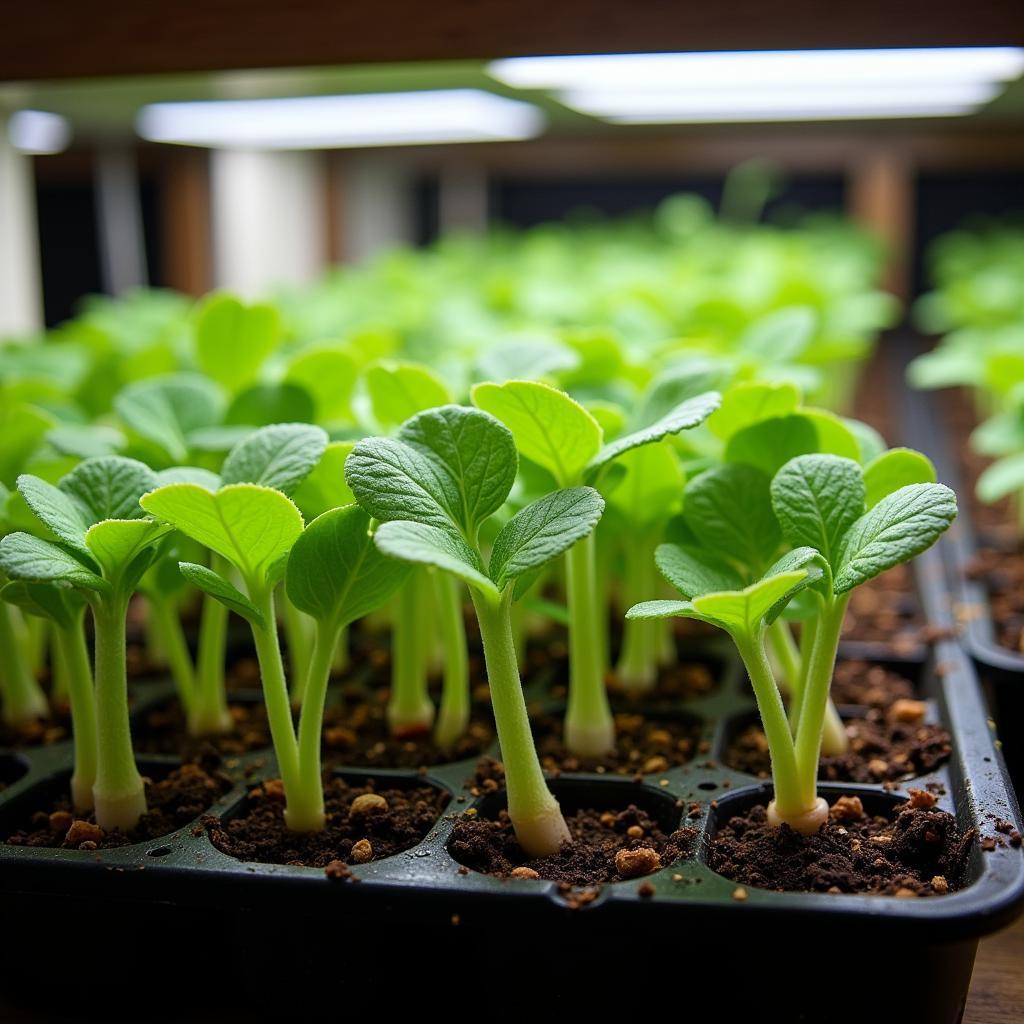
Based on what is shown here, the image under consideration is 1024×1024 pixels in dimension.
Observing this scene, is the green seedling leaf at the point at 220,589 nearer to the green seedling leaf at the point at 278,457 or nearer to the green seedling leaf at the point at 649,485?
the green seedling leaf at the point at 278,457

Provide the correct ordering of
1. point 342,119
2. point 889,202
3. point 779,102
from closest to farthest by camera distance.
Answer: point 779,102
point 342,119
point 889,202

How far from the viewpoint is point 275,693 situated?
69cm

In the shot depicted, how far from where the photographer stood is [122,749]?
0.70m

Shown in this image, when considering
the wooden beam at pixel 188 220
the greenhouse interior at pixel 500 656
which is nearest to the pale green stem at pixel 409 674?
the greenhouse interior at pixel 500 656

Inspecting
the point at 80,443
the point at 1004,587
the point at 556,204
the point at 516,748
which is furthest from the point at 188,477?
the point at 556,204

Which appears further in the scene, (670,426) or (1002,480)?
(1002,480)

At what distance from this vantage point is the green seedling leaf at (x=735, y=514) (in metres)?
0.72

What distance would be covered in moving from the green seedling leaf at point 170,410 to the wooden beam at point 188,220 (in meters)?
1.99

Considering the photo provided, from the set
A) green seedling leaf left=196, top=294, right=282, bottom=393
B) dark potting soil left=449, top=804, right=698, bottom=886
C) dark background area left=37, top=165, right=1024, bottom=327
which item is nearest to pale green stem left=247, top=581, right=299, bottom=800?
dark potting soil left=449, top=804, right=698, bottom=886

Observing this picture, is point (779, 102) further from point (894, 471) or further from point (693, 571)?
point (693, 571)

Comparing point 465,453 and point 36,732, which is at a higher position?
point 465,453

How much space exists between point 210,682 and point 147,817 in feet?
0.54

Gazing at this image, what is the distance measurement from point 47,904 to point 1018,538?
1.06 metres

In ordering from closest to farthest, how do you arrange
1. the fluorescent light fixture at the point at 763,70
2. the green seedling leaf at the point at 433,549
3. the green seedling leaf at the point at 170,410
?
1. the green seedling leaf at the point at 433,549
2. the green seedling leaf at the point at 170,410
3. the fluorescent light fixture at the point at 763,70
